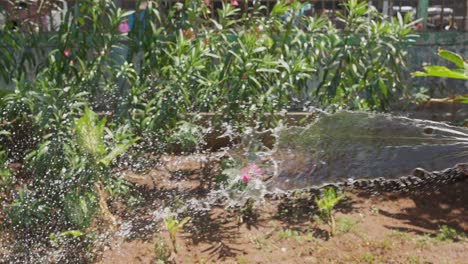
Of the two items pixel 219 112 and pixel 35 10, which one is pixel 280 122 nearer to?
pixel 219 112

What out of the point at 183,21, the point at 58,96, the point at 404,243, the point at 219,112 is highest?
the point at 183,21

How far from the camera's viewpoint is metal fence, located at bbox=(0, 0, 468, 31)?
5062mm

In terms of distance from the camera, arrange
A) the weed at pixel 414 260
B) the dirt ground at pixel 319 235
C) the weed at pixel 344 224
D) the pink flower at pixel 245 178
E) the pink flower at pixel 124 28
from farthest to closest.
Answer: the pink flower at pixel 124 28
the pink flower at pixel 245 178
the weed at pixel 344 224
the dirt ground at pixel 319 235
the weed at pixel 414 260

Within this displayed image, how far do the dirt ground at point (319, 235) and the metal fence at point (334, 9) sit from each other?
6.03ft

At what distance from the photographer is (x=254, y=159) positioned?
427 cm

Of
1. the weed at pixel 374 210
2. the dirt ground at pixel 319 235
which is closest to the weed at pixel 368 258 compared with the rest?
the dirt ground at pixel 319 235

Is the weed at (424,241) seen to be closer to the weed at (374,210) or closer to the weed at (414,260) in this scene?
the weed at (414,260)

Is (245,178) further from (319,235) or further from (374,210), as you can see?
(374,210)

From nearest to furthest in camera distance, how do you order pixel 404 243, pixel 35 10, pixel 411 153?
1. pixel 404 243
2. pixel 411 153
3. pixel 35 10

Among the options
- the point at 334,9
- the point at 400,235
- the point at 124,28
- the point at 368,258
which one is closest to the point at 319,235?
the point at 368,258

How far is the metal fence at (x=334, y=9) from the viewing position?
5.06m

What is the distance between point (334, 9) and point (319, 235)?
2.77m

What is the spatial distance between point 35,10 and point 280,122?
246cm

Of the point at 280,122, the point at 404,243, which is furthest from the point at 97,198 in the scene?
the point at 404,243
